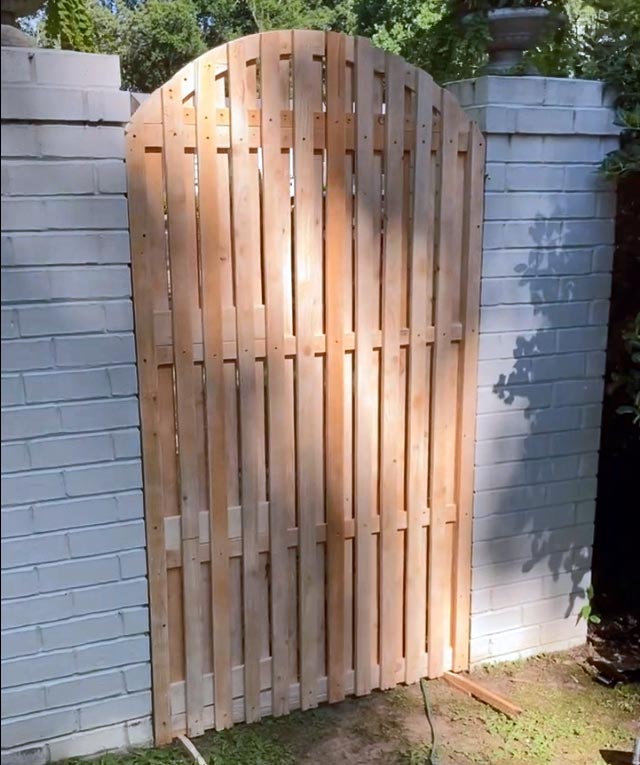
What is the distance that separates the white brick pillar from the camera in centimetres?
292

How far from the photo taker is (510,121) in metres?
2.86

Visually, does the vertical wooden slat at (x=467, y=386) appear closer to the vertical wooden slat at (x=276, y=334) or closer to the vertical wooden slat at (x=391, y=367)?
the vertical wooden slat at (x=391, y=367)

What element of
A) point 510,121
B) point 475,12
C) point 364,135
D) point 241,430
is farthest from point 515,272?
point 241,430

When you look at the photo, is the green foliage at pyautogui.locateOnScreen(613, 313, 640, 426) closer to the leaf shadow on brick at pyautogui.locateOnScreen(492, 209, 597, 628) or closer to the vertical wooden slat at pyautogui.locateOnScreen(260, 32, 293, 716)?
the leaf shadow on brick at pyautogui.locateOnScreen(492, 209, 597, 628)

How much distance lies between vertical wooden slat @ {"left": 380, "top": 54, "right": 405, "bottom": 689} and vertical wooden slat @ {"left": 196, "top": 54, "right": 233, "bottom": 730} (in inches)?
22.7

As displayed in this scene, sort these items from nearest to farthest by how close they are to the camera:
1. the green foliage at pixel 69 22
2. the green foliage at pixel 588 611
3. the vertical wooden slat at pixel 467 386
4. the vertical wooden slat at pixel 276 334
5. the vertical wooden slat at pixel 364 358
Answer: the vertical wooden slat at pixel 276 334
the vertical wooden slat at pixel 364 358
the vertical wooden slat at pixel 467 386
the green foliage at pixel 588 611
the green foliage at pixel 69 22

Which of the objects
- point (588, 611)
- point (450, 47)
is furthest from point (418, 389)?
point (450, 47)

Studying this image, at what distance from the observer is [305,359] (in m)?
2.70

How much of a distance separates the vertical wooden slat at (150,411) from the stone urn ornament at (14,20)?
1.19 ft

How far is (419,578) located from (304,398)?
86 cm

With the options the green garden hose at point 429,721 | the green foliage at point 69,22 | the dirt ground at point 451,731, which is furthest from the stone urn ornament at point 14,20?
the green garden hose at point 429,721

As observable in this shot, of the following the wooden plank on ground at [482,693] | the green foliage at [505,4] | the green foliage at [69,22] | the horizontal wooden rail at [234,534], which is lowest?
the wooden plank on ground at [482,693]

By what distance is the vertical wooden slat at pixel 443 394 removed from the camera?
110 inches

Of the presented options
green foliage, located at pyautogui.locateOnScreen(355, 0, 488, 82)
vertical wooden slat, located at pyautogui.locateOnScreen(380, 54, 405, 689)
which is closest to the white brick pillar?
green foliage, located at pyautogui.locateOnScreen(355, 0, 488, 82)
